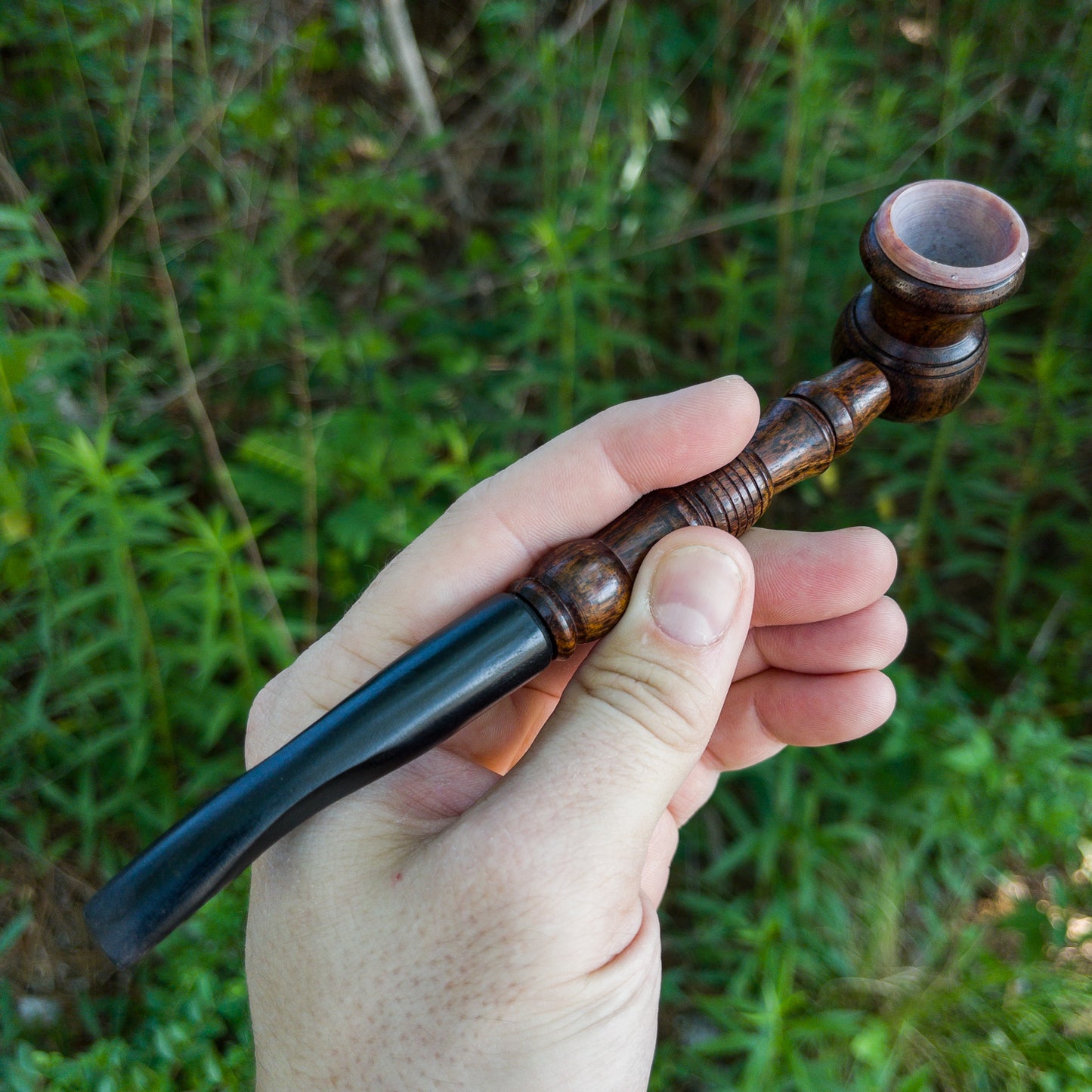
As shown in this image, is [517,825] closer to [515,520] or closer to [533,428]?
[515,520]

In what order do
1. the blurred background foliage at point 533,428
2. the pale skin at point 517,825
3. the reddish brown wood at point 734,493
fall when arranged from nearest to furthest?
1. the pale skin at point 517,825
2. the reddish brown wood at point 734,493
3. the blurred background foliage at point 533,428

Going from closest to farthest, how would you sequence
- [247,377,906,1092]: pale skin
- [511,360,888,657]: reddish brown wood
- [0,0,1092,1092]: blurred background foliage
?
1. [247,377,906,1092]: pale skin
2. [511,360,888,657]: reddish brown wood
3. [0,0,1092,1092]: blurred background foliage

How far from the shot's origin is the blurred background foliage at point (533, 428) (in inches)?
62.6

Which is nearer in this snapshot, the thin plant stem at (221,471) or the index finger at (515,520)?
the index finger at (515,520)

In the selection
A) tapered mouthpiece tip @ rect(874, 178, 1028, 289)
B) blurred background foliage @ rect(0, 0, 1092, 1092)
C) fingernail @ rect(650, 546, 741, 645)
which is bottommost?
blurred background foliage @ rect(0, 0, 1092, 1092)

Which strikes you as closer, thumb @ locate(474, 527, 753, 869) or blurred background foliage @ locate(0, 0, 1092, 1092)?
thumb @ locate(474, 527, 753, 869)

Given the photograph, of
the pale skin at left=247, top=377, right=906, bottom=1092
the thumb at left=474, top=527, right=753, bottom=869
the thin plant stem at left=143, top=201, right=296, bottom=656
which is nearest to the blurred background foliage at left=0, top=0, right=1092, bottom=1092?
the thin plant stem at left=143, top=201, right=296, bottom=656

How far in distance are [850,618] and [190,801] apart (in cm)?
136

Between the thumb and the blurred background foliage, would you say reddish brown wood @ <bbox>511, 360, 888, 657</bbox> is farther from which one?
the blurred background foliage

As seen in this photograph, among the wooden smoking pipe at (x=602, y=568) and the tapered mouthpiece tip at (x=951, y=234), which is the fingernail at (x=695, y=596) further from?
the tapered mouthpiece tip at (x=951, y=234)

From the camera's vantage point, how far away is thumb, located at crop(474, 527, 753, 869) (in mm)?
885

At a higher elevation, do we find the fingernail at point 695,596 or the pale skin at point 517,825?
the fingernail at point 695,596

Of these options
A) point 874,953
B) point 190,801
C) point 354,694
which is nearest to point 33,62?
point 190,801

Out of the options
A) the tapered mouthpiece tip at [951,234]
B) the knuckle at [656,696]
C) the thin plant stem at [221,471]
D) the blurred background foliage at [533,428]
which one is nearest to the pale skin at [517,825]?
the knuckle at [656,696]
